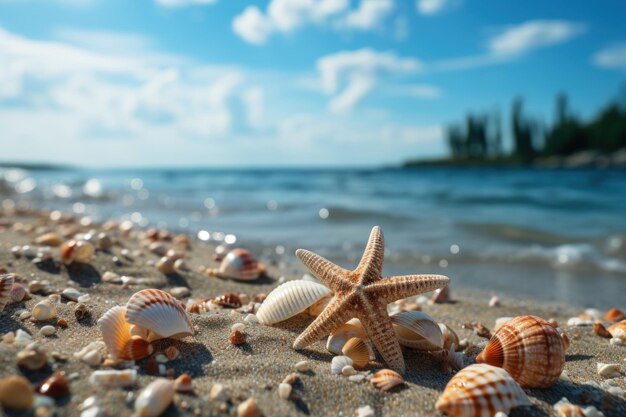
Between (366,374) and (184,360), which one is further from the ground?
(184,360)

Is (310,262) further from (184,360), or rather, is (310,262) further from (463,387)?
(463,387)

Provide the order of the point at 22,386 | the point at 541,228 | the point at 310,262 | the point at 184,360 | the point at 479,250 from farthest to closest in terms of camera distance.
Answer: the point at 541,228 → the point at 479,250 → the point at 310,262 → the point at 184,360 → the point at 22,386

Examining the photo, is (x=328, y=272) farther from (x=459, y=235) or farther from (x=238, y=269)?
(x=459, y=235)

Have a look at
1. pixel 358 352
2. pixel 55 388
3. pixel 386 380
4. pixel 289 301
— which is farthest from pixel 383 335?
pixel 55 388

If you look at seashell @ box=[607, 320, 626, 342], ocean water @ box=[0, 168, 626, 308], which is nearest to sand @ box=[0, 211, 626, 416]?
seashell @ box=[607, 320, 626, 342]

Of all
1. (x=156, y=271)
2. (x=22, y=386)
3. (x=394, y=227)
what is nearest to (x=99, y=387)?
(x=22, y=386)

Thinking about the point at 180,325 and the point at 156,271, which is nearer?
the point at 180,325
